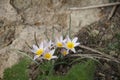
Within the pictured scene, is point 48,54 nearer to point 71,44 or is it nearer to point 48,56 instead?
point 48,56

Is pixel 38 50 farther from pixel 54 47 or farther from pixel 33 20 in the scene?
pixel 33 20

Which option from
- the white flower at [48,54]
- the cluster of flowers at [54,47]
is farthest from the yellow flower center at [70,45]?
the white flower at [48,54]

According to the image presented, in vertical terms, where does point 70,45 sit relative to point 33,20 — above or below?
→ below

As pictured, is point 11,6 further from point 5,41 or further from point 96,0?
point 96,0

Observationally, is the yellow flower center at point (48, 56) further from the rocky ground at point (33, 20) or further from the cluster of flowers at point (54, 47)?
the rocky ground at point (33, 20)

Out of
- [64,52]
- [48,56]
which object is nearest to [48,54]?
[48,56]

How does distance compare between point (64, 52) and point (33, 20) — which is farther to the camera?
point (33, 20)

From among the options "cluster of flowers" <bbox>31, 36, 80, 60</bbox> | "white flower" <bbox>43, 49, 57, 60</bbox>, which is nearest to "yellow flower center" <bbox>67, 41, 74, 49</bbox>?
"cluster of flowers" <bbox>31, 36, 80, 60</bbox>
